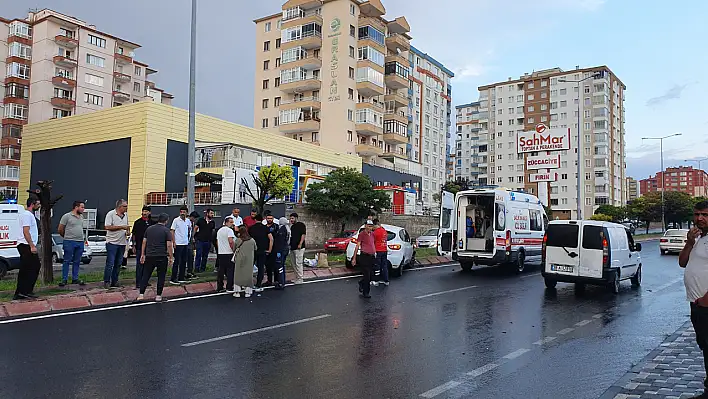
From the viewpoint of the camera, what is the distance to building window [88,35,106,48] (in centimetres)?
6778

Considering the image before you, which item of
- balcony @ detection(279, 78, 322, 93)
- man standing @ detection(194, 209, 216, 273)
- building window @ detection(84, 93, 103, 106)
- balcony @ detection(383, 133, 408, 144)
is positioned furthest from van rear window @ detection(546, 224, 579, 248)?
building window @ detection(84, 93, 103, 106)

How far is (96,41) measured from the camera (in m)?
68.8

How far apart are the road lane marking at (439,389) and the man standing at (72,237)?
9.09 metres

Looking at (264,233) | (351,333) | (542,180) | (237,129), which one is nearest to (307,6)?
(237,129)

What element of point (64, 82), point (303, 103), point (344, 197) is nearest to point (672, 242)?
point (344, 197)

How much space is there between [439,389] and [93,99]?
237 ft

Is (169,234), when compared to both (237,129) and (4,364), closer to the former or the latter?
(4,364)

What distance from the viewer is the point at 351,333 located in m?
8.39

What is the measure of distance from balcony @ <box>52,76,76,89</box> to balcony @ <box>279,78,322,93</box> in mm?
24924

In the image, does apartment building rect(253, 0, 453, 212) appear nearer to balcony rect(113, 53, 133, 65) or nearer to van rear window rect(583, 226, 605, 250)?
balcony rect(113, 53, 133, 65)

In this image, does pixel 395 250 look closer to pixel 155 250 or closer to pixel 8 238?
pixel 155 250

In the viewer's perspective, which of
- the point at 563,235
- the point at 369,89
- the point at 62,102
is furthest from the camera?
the point at 369,89

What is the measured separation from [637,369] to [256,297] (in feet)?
25.2

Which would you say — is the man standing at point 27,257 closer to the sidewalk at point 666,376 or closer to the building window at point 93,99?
the sidewalk at point 666,376
